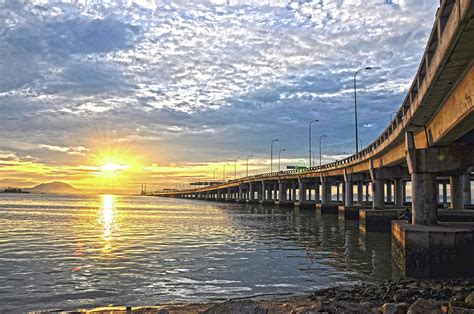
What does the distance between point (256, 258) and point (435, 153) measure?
41.2ft

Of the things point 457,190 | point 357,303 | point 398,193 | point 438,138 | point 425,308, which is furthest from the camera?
point 398,193

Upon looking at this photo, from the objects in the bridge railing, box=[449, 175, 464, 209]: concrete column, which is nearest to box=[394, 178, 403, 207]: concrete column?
box=[449, 175, 464, 209]: concrete column

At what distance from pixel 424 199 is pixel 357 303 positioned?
16.2 metres

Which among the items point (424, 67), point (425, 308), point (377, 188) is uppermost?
point (424, 67)

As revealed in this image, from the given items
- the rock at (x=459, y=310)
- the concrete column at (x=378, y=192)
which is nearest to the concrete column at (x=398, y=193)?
the concrete column at (x=378, y=192)

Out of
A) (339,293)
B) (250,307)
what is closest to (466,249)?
(339,293)

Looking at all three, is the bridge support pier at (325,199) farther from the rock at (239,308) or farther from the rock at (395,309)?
the rock at (239,308)

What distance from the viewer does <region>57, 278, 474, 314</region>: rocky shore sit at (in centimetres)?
1084

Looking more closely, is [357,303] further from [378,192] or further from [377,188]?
[378,192]

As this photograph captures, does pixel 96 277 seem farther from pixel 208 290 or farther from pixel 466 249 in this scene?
pixel 466 249

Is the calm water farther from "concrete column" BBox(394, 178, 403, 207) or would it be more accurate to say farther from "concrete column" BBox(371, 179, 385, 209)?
"concrete column" BBox(394, 178, 403, 207)

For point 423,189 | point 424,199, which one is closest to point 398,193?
point 423,189

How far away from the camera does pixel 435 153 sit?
2678 centimetres

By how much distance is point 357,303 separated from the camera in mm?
12742
